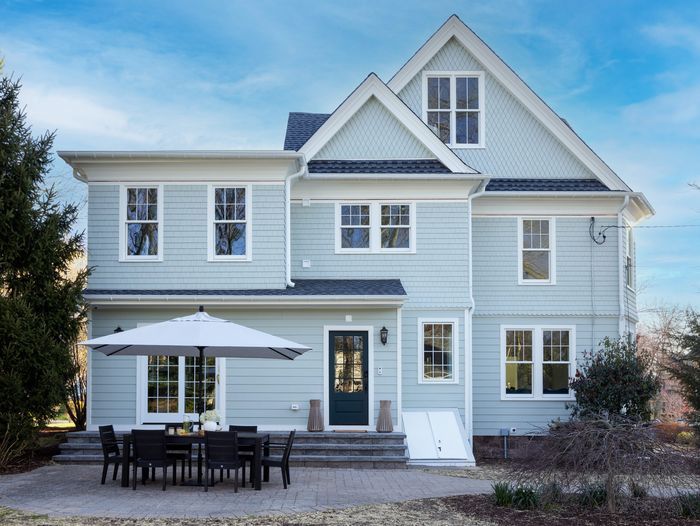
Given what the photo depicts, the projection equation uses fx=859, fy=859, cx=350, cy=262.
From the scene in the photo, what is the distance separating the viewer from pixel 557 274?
2077 cm

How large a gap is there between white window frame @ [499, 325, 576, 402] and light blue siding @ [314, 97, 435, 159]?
16.0 feet

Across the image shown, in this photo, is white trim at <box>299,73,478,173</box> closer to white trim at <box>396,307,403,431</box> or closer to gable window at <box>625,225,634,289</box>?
white trim at <box>396,307,403,431</box>

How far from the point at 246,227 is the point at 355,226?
8.85ft

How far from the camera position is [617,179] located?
20.8m

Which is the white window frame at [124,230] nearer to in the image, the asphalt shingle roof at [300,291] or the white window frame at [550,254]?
the asphalt shingle roof at [300,291]

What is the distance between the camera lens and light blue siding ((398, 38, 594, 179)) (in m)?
21.2

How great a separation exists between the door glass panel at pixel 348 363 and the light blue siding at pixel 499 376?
11.1 ft

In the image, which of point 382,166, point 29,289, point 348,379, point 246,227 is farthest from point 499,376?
point 29,289

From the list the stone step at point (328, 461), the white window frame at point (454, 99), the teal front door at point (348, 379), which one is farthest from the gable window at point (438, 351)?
the white window frame at point (454, 99)

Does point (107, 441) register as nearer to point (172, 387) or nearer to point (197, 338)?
point (197, 338)

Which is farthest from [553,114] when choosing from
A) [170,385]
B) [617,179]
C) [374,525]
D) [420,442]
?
[374,525]

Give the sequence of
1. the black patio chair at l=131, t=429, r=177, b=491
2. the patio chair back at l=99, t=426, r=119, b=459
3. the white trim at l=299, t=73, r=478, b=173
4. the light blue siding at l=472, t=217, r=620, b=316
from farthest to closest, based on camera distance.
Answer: the light blue siding at l=472, t=217, r=620, b=316 → the white trim at l=299, t=73, r=478, b=173 → the patio chair back at l=99, t=426, r=119, b=459 → the black patio chair at l=131, t=429, r=177, b=491

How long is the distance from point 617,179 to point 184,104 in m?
10.8

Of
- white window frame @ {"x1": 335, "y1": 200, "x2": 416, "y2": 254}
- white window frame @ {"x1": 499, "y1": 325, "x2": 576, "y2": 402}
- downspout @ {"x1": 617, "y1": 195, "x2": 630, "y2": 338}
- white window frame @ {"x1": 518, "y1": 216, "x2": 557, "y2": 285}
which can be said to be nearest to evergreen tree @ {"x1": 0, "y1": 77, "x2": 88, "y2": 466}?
white window frame @ {"x1": 335, "y1": 200, "x2": 416, "y2": 254}
